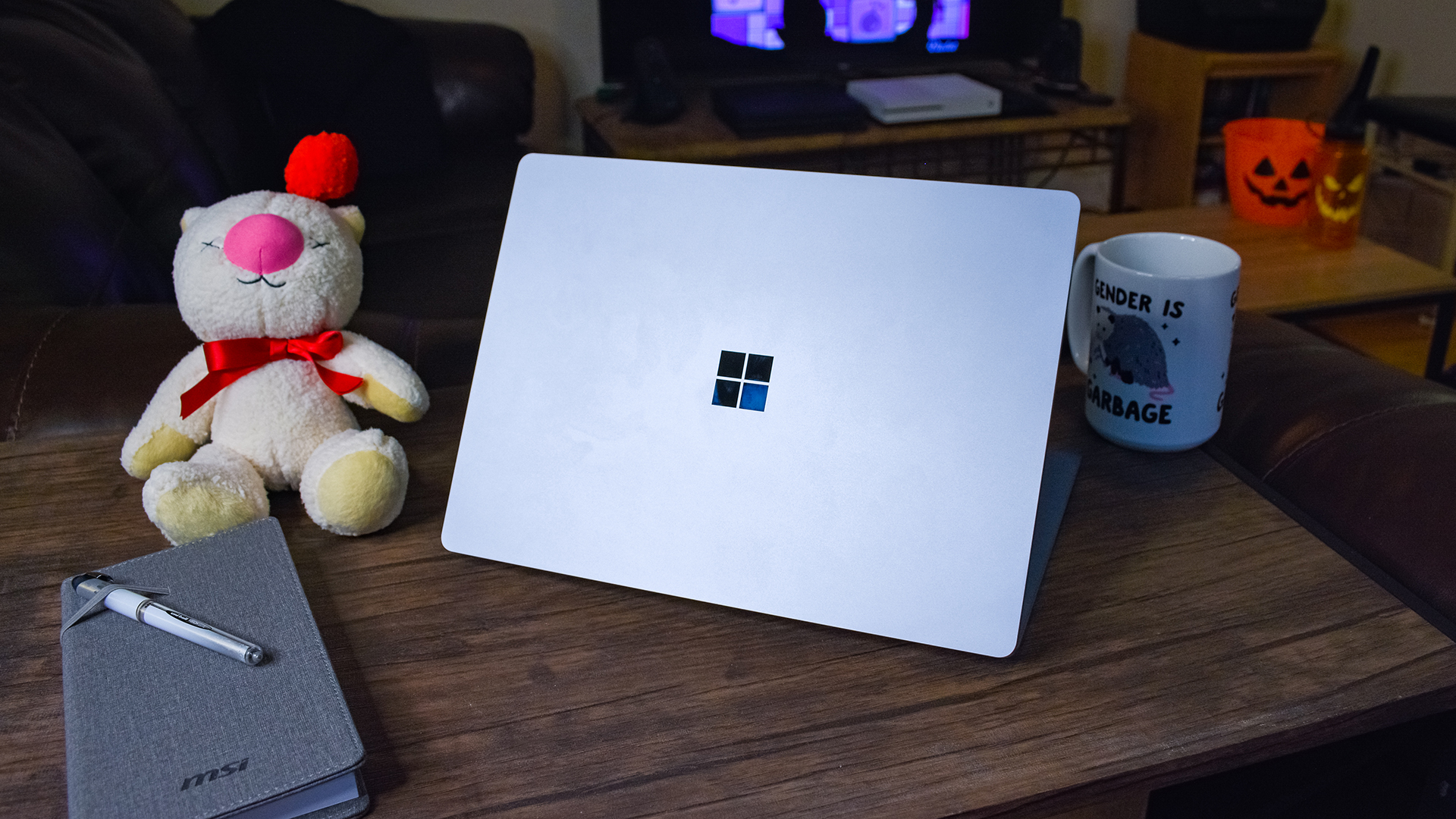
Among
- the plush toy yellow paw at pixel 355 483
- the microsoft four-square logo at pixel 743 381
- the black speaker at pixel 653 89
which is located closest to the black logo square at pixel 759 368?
the microsoft four-square logo at pixel 743 381

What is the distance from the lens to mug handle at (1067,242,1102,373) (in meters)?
0.70

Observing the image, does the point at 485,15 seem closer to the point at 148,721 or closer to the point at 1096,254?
the point at 1096,254

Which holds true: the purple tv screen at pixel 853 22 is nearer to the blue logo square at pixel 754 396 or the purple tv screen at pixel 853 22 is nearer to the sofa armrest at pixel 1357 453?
the sofa armrest at pixel 1357 453

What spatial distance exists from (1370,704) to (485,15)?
2.75 metres

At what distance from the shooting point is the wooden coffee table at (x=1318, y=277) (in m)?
1.57

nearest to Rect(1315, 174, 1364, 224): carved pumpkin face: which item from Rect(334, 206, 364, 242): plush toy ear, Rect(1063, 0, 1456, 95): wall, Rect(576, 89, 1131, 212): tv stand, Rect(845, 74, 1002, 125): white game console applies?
Rect(576, 89, 1131, 212): tv stand

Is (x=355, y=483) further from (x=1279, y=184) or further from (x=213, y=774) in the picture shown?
(x=1279, y=184)

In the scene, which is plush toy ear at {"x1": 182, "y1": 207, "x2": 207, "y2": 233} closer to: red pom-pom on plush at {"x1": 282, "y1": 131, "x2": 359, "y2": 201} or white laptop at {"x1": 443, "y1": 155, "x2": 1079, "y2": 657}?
red pom-pom on plush at {"x1": 282, "y1": 131, "x2": 359, "y2": 201}

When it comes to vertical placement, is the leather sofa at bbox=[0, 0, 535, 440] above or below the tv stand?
above

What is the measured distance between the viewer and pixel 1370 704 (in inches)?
18.2

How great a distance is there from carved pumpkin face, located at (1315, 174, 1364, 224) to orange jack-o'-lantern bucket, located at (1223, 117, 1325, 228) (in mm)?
81

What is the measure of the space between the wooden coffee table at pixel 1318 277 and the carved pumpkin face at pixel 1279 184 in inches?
1.9

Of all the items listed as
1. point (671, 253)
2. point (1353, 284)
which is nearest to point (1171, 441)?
point (671, 253)

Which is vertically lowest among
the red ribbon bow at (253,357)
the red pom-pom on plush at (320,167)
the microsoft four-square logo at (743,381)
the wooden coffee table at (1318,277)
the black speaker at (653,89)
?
the wooden coffee table at (1318,277)
